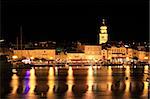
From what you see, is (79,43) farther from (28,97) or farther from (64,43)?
(28,97)

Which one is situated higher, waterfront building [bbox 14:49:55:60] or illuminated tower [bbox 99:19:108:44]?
illuminated tower [bbox 99:19:108:44]

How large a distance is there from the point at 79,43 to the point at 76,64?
8221 mm

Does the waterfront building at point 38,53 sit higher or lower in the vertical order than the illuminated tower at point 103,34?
lower

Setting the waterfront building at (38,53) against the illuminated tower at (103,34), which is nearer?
the waterfront building at (38,53)

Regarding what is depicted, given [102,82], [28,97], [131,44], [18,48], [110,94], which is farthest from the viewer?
[131,44]

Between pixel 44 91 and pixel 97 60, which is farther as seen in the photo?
pixel 97 60

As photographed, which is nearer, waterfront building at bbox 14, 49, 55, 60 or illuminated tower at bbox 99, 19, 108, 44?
waterfront building at bbox 14, 49, 55, 60

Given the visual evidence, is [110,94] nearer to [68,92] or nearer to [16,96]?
[68,92]

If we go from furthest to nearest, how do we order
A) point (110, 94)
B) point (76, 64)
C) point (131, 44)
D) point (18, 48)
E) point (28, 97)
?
point (131, 44), point (18, 48), point (76, 64), point (110, 94), point (28, 97)

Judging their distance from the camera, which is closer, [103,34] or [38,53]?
[38,53]

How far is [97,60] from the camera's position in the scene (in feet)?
150

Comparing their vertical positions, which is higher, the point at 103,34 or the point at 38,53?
the point at 103,34

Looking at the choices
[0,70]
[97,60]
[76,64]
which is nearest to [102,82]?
[0,70]

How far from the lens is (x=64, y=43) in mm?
50719
